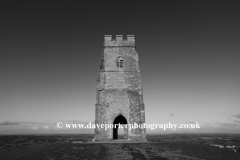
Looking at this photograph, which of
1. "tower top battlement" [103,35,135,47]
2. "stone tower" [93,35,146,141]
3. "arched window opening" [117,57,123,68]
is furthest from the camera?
"tower top battlement" [103,35,135,47]

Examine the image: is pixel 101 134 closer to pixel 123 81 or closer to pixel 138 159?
pixel 123 81

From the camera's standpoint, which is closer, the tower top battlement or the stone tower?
the stone tower

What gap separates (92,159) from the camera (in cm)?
966

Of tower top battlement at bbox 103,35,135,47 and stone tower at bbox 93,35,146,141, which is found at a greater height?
tower top battlement at bbox 103,35,135,47

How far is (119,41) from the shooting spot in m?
20.9

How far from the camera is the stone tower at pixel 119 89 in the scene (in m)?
18.0

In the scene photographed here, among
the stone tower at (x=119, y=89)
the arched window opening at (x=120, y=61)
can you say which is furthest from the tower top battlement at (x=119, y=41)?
the arched window opening at (x=120, y=61)

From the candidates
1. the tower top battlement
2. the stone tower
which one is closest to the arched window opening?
the stone tower

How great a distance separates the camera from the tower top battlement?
68.1 ft

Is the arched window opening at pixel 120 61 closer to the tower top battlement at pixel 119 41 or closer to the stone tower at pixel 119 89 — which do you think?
the stone tower at pixel 119 89

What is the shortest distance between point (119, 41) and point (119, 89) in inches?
229

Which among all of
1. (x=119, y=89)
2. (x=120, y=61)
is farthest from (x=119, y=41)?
(x=119, y=89)

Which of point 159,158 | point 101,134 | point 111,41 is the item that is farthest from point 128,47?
point 159,158

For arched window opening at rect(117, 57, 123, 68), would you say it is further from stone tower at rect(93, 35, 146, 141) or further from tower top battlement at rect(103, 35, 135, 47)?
tower top battlement at rect(103, 35, 135, 47)
